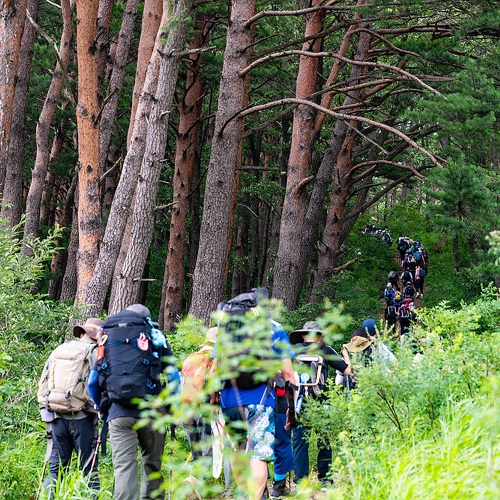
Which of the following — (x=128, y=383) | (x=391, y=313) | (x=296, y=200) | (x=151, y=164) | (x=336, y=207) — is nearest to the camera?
(x=128, y=383)

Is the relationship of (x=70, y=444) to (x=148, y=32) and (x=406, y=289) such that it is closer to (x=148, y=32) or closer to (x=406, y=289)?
(x=148, y=32)

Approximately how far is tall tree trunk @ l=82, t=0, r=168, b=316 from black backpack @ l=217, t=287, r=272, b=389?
22.1 ft

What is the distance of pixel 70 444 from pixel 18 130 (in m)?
11.2

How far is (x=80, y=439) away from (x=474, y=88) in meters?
9.06

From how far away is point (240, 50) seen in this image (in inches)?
458

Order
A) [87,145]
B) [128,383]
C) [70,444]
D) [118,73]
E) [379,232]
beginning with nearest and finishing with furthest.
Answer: [128,383] → [70,444] → [87,145] → [118,73] → [379,232]

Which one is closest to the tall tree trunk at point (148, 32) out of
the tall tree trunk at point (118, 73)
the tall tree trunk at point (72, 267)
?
the tall tree trunk at point (118, 73)

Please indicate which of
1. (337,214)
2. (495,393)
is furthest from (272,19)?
(495,393)

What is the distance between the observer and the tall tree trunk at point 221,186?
1134 centimetres

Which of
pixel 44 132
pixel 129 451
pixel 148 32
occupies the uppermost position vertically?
pixel 148 32

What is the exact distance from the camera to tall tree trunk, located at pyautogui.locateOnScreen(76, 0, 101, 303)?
12703mm

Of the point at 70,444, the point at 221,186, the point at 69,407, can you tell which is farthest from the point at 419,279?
the point at 69,407

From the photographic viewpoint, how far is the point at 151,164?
11.5 meters

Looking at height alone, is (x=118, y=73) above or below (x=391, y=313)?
above
